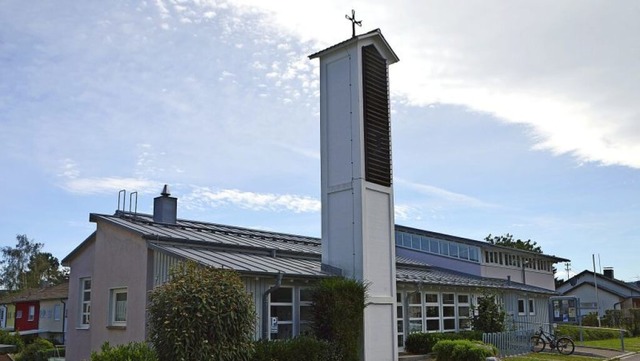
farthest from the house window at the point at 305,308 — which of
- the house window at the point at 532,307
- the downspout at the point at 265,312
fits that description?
the house window at the point at 532,307

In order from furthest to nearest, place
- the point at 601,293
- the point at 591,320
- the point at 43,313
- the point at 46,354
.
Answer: the point at 601,293, the point at 591,320, the point at 43,313, the point at 46,354

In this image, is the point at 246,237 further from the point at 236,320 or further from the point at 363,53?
the point at 236,320

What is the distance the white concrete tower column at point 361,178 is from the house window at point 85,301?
7.79 metres

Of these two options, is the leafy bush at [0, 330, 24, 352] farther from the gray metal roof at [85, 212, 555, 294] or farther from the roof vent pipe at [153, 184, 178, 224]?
the roof vent pipe at [153, 184, 178, 224]

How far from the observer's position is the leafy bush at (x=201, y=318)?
13.0 m

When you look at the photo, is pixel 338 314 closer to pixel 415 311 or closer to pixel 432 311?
pixel 415 311

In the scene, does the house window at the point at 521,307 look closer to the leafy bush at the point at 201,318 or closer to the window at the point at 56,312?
the leafy bush at the point at 201,318

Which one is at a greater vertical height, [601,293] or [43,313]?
[601,293]

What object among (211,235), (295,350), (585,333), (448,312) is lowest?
(585,333)

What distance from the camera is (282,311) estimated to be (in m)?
17.6

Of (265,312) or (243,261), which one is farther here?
(243,261)

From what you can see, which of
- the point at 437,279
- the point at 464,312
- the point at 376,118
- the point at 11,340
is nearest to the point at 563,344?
the point at 464,312

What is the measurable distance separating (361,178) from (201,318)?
7526mm

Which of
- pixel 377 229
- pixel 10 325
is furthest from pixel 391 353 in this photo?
pixel 10 325
